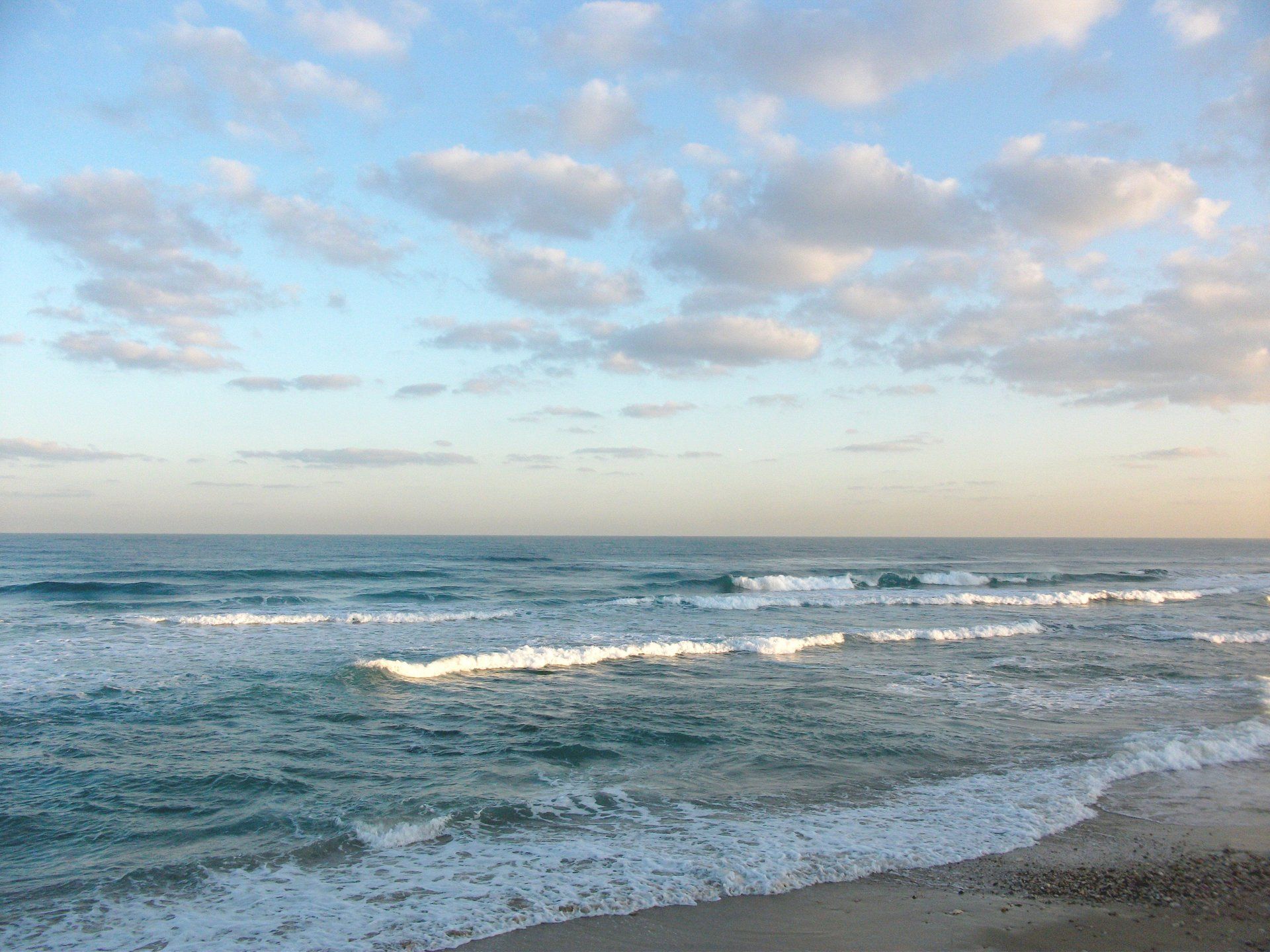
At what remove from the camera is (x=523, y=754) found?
12.0 metres

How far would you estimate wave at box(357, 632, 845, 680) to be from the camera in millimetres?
18484

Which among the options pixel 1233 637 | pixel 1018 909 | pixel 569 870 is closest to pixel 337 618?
pixel 569 870

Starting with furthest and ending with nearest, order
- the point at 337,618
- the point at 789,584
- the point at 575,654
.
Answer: the point at 789,584 → the point at 337,618 → the point at 575,654

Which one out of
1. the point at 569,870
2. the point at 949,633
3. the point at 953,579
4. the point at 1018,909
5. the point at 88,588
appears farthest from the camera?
the point at 953,579

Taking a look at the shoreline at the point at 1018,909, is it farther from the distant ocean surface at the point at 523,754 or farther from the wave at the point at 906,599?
the wave at the point at 906,599

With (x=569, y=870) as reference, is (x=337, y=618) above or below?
below

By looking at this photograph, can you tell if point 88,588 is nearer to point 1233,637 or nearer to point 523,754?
point 523,754

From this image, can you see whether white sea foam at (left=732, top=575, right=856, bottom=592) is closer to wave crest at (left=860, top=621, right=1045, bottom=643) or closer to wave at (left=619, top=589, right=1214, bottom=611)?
wave at (left=619, top=589, right=1214, bottom=611)


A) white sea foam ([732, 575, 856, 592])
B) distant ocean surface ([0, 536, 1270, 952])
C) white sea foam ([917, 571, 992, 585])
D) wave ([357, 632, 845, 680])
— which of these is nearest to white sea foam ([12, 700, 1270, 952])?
distant ocean surface ([0, 536, 1270, 952])

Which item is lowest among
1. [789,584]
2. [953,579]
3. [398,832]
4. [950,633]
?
[789,584]

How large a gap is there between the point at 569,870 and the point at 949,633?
20.8m

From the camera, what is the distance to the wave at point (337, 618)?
26250mm

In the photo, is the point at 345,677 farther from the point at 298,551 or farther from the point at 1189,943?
the point at 298,551

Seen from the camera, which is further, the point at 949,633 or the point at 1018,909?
the point at 949,633
